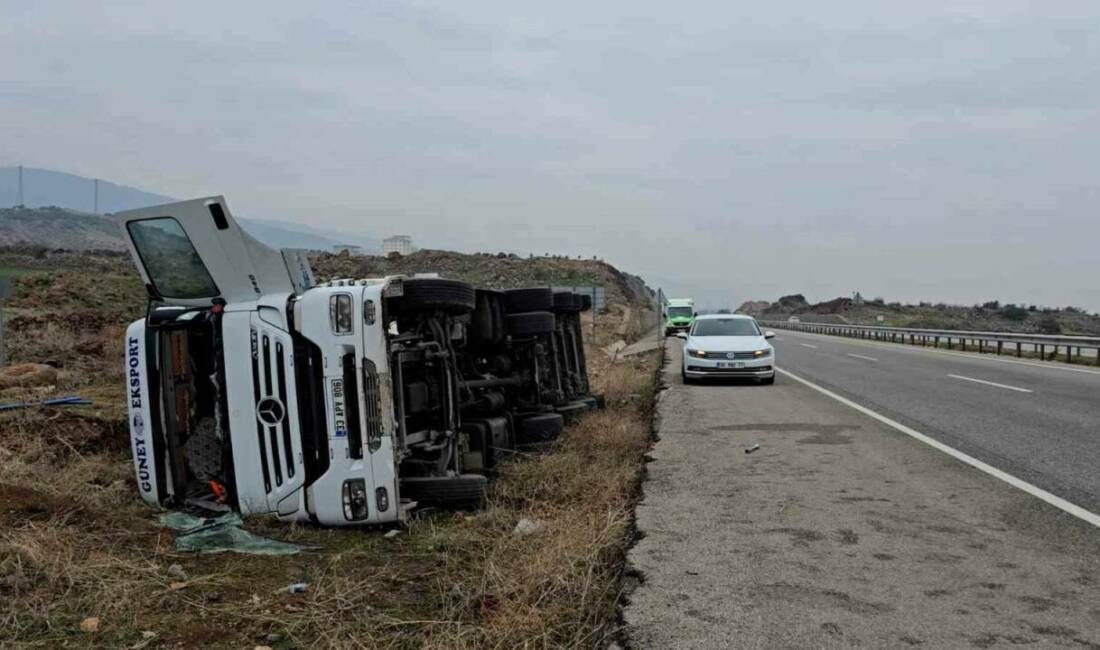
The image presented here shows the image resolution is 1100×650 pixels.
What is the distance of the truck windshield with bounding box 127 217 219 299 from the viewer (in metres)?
6.50

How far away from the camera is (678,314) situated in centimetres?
5162

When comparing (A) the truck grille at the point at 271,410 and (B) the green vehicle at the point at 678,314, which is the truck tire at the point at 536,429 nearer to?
(A) the truck grille at the point at 271,410

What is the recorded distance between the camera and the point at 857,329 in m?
48.7

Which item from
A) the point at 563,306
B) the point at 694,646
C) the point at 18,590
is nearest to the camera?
the point at 694,646

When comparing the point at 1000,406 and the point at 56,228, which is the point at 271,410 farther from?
the point at 56,228

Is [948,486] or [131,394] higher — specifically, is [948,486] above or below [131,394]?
below

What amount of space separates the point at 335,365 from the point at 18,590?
2.26 meters

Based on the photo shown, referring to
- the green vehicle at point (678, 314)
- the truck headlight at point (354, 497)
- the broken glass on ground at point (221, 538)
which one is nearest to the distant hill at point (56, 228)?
the green vehicle at point (678, 314)

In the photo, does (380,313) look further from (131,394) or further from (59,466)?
(59,466)

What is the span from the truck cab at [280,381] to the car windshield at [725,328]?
12.2 meters

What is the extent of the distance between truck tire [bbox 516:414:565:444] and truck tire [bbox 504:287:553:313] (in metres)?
1.23

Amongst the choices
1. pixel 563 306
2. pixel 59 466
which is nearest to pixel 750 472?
pixel 563 306

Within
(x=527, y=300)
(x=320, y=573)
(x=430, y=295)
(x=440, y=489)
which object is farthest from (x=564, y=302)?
(x=320, y=573)

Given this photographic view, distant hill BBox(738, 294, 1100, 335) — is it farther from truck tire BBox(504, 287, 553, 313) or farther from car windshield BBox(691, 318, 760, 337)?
truck tire BBox(504, 287, 553, 313)
